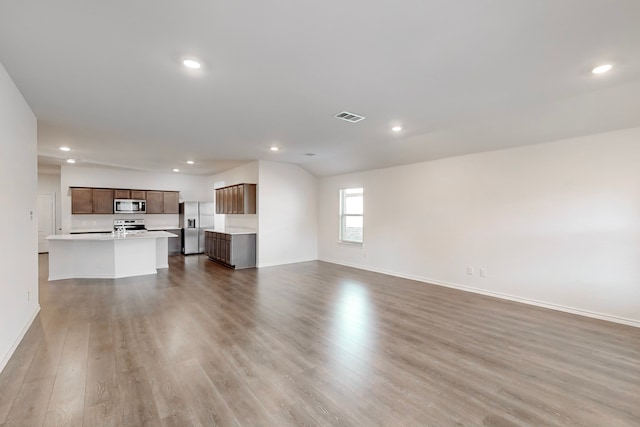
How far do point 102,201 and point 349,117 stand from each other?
8.29 m

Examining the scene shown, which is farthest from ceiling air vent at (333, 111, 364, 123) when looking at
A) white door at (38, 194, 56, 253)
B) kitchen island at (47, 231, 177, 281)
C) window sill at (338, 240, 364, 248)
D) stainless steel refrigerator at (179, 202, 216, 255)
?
white door at (38, 194, 56, 253)

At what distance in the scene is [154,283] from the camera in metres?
5.55

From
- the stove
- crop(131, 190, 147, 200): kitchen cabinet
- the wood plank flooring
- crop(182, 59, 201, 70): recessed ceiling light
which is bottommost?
the wood plank flooring

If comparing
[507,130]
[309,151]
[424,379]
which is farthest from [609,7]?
[309,151]

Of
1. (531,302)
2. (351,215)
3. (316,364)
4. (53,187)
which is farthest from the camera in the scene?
(53,187)

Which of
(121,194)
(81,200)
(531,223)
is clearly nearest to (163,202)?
(121,194)

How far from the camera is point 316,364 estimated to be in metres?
2.66

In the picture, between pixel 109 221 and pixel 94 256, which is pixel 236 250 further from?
pixel 109 221

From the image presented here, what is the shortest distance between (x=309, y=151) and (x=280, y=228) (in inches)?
93.0

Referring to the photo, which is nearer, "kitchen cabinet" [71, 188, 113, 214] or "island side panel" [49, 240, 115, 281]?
"island side panel" [49, 240, 115, 281]

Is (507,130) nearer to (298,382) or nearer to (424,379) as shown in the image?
(424,379)

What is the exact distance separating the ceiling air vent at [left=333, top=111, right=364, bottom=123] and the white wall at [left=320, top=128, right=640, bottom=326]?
235cm

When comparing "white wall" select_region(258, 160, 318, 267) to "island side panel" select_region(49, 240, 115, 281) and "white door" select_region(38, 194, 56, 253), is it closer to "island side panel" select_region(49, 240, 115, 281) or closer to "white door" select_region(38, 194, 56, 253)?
"island side panel" select_region(49, 240, 115, 281)

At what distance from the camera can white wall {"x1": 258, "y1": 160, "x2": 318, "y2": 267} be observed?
7285 mm
